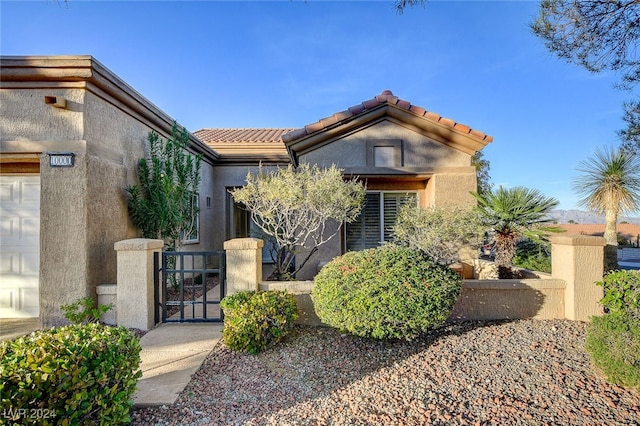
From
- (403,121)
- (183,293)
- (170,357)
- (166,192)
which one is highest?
(403,121)

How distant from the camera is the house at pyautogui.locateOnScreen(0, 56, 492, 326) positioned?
5.89 m

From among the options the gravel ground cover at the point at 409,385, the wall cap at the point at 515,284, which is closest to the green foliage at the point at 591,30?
the wall cap at the point at 515,284

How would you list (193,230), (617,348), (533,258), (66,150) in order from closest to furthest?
1. (617,348)
2. (66,150)
3. (533,258)
4. (193,230)

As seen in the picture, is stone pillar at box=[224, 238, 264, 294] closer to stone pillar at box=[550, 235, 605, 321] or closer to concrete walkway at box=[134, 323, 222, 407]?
concrete walkway at box=[134, 323, 222, 407]

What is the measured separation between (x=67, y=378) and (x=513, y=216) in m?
7.81

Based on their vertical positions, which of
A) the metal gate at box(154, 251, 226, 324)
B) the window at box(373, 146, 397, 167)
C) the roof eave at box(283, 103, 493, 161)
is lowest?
the metal gate at box(154, 251, 226, 324)

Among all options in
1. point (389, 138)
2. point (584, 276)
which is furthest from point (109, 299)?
point (584, 276)

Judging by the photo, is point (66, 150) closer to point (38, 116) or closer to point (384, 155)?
point (38, 116)

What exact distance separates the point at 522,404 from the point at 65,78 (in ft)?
29.4

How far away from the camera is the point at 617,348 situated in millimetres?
3678

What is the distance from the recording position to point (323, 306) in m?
4.81

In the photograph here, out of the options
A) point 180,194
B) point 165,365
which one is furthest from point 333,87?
point 165,365

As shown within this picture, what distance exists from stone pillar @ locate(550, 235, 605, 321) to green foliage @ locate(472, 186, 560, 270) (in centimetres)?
83

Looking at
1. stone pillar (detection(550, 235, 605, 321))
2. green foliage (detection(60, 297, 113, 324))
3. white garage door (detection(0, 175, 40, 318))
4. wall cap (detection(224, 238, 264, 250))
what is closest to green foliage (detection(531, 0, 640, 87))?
stone pillar (detection(550, 235, 605, 321))
